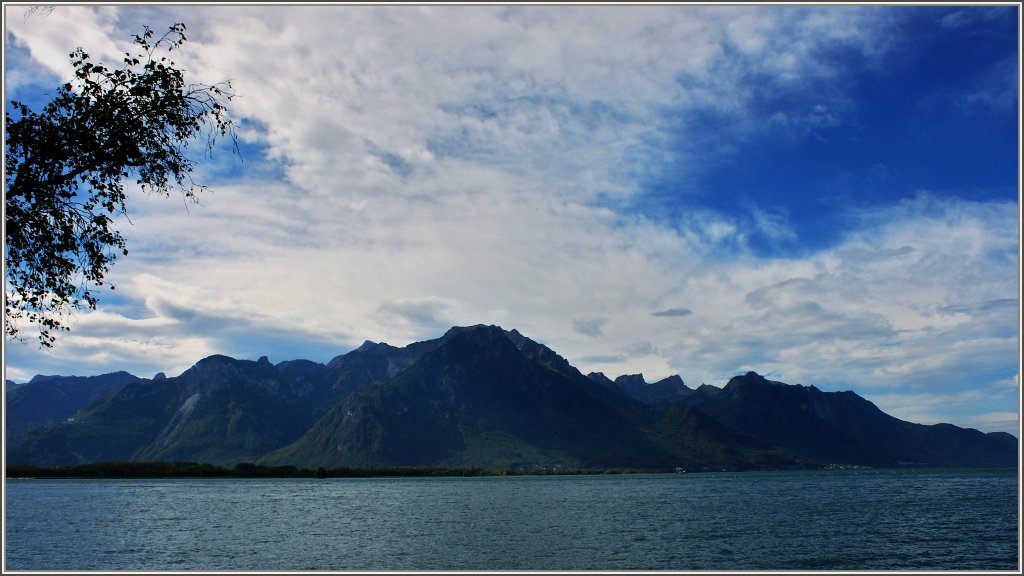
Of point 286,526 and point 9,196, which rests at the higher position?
point 9,196

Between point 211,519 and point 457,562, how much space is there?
78.1 meters

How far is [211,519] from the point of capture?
121062 mm

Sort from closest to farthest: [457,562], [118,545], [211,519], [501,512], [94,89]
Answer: [94,89]
[457,562]
[118,545]
[211,519]
[501,512]

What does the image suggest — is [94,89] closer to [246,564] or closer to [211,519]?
[246,564]

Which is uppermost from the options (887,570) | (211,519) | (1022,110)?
(1022,110)

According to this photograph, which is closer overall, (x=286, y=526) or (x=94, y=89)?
(x=94, y=89)

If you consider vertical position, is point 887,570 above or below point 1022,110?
below

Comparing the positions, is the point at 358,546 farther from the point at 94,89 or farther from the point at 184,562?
the point at 94,89

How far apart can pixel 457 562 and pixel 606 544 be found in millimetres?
19751

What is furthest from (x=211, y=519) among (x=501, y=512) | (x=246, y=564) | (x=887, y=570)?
(x=887, y=570)

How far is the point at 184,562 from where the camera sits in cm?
6819

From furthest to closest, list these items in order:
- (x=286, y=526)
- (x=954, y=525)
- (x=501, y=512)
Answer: (x=501, y=512)
(x=286, y=526)
(x=954, y=525)

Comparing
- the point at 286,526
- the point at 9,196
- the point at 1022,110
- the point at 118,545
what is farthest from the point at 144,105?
the point at 286,526

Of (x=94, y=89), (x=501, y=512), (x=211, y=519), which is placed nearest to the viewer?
(x=94, y=89)
